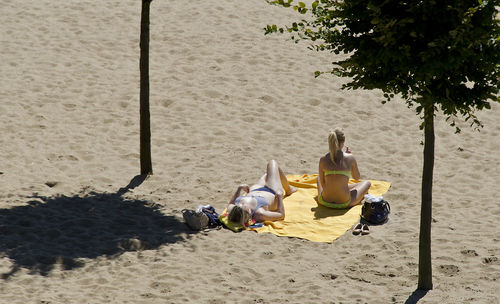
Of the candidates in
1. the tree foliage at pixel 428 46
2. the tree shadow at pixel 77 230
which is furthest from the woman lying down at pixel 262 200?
the tree foliage at pixel 428 46

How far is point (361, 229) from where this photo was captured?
9414 millimetres

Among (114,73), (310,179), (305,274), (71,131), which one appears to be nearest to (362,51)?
(305,274)

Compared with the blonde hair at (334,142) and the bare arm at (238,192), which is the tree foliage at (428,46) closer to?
the blonde hair at (334,142)

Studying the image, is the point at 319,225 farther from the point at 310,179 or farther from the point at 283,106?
the point at 283,106

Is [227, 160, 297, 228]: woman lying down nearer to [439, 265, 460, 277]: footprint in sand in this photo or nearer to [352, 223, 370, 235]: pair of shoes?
[352, 223, 370, 235]: pair of shoes

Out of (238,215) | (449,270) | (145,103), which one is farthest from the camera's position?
(145,103)

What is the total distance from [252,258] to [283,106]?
583cm

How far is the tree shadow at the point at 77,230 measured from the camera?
8211 mm

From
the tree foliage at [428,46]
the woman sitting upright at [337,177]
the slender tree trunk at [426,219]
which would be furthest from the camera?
the woman sitting upright at [337,177]

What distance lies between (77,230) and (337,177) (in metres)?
3.53

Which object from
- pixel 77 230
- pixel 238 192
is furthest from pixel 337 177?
pixel 77 230

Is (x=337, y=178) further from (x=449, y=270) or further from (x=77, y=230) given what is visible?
(x=77, y=230)

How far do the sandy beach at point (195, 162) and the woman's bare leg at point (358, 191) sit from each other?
0.44m

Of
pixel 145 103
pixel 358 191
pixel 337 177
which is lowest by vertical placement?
pixel 358 191
